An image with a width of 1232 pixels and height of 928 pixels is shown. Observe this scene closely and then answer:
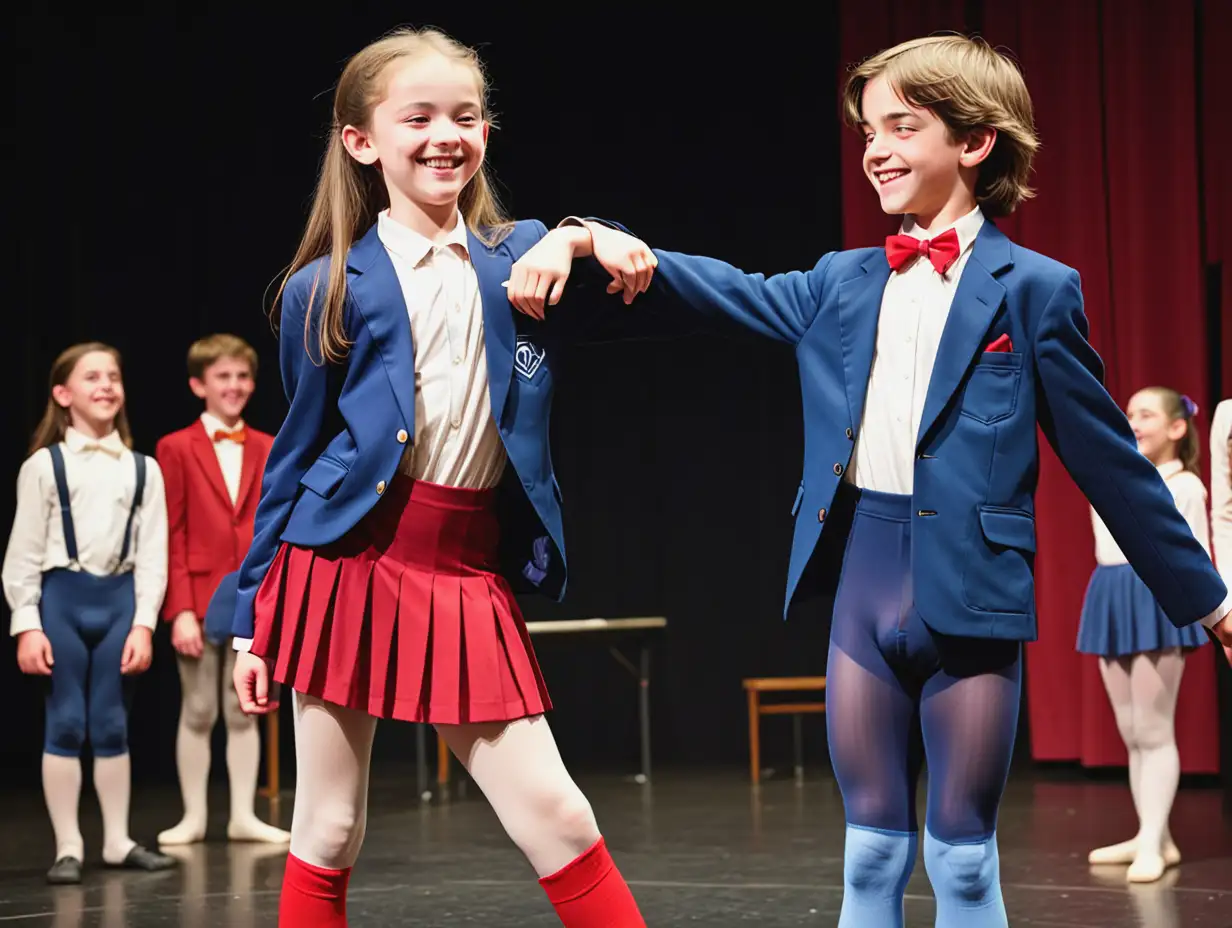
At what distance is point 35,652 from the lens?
14.4ft

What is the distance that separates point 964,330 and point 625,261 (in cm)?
47

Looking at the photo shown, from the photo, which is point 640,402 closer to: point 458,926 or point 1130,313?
point 1130,313

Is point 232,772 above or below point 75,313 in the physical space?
below

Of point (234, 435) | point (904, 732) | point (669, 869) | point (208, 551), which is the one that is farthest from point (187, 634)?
point (904, 732)

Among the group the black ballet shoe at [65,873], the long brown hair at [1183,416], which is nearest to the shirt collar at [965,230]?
the long brown hair at [1183,416]

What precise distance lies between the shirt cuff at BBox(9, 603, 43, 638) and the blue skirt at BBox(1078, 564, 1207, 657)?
285 centimetres

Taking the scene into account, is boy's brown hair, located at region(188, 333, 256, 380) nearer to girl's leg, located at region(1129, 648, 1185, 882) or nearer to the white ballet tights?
the white ballet tights

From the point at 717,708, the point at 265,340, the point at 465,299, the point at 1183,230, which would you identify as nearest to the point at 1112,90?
the point at 1183,230

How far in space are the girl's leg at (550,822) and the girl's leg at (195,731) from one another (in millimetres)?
3080

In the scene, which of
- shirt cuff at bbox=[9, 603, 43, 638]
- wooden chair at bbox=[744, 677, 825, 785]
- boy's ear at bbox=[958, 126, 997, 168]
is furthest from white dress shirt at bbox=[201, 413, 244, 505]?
boy's ear at bbox=[958, 126, 997, 168]

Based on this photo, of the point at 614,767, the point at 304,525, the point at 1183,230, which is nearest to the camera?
the point at 304,525

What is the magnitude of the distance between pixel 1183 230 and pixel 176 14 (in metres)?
4.30

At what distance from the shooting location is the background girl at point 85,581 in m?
4.47

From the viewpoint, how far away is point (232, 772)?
512 centimetres
